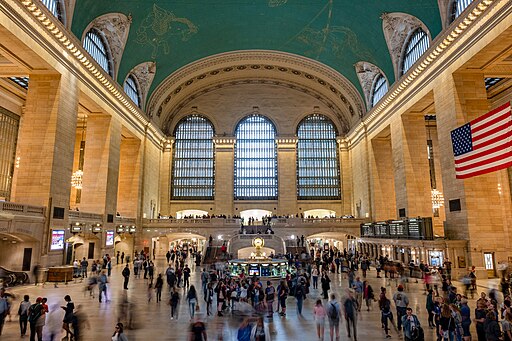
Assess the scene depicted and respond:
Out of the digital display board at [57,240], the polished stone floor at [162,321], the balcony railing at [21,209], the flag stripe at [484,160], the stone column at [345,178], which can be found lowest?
the polished stone floor at [162,321]

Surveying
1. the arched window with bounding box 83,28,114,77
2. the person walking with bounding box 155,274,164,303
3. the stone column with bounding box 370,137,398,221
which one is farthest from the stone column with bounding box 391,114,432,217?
the arched window with bounding box 83,28,114,77

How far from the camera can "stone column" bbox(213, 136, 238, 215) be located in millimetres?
36594

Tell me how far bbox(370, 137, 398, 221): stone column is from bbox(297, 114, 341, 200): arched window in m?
8.19

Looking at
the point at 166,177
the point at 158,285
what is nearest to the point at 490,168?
the point at 158,285

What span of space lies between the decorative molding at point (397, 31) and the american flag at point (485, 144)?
386 inches

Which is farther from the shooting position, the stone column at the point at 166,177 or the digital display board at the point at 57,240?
the stone column at the point at 166,177

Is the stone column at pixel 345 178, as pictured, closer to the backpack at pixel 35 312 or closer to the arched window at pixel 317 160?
the arched window at pixel 317 160

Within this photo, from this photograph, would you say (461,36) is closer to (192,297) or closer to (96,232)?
(192,297)

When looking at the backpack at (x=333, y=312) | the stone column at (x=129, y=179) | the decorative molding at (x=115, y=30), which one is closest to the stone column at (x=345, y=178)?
the stone column at (x=129, y=179)

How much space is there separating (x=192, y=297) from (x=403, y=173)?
18374 millimetres

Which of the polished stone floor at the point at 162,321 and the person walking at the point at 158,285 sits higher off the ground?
the person walking at the point at 158,285

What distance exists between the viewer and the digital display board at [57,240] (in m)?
16.6

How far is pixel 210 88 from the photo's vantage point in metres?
38.0

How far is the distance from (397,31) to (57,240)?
74.9 ft
